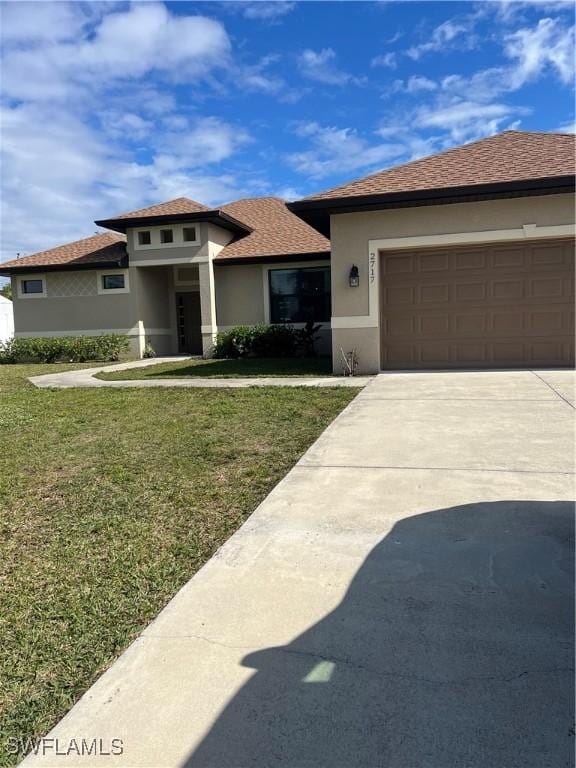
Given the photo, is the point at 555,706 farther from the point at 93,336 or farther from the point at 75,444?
the point at 93,336

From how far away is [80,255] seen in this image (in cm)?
1941

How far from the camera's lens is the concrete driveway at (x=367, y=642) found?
1.82 metres

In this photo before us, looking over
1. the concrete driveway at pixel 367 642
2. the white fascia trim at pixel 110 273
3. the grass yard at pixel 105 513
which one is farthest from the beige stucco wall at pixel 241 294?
the concrete driveway at pixel 367 642

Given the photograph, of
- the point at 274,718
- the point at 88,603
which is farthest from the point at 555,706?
the point at 88,603

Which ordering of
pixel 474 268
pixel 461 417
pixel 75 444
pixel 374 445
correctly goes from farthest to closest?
pixel 474 268, pixel 461 417, pixel 75 444, pixel 374 445

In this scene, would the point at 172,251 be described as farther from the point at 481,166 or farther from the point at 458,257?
the point at 481,166

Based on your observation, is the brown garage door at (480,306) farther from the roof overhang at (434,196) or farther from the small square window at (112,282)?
the small square window at (112,282)

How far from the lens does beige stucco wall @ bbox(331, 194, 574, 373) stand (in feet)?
33.9

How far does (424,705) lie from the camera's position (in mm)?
1962

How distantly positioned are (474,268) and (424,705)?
34.1ft

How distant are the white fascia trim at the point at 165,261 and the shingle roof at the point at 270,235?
0.65 meters

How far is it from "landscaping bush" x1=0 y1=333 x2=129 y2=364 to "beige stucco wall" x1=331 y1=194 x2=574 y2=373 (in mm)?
9825

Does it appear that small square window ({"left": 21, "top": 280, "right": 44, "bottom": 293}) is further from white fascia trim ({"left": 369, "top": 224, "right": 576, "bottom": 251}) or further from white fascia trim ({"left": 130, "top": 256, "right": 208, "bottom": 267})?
white fascia trim ({"left": 369, "top": 224, "right": 576, "bottom": 251})

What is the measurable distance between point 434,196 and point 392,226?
102 centimetres
